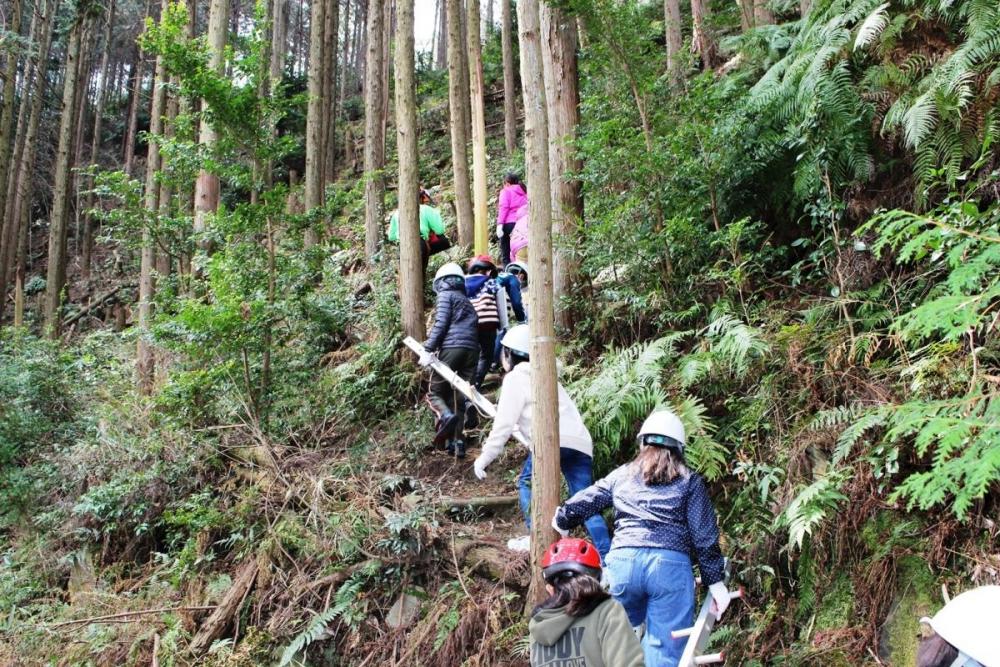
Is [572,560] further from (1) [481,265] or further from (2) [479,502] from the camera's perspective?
(1) [481,265]

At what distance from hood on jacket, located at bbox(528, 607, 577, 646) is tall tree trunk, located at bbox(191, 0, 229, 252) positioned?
25.9ft

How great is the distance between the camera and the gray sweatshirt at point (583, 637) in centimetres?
338

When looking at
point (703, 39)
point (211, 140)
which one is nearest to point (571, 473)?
point (211, 140)

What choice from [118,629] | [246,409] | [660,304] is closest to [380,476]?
[246,409]

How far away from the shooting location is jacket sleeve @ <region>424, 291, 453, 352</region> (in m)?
8.38

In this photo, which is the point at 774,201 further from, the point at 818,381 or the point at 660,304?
the point at 818,381

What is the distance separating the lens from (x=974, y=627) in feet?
8.03

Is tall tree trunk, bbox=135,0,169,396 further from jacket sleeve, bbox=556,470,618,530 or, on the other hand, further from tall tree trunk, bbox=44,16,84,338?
jacket sleeve, bbox=556,470,618,530

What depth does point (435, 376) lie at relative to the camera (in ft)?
27.7

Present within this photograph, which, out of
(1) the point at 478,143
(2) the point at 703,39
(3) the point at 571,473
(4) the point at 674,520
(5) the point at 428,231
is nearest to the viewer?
(4) the point at 674,520

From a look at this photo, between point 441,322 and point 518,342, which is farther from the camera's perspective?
point 441,322

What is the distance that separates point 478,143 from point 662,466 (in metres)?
9.81

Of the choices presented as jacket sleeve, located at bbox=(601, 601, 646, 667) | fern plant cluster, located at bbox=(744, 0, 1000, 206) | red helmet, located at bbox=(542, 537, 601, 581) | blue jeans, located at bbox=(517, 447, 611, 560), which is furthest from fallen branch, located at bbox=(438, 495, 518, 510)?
fern plant cluster, located at bbox=(744, 0, 1000, 206)

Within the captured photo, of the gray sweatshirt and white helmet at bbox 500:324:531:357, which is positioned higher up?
white helmet at bbox 500:324:531:357
